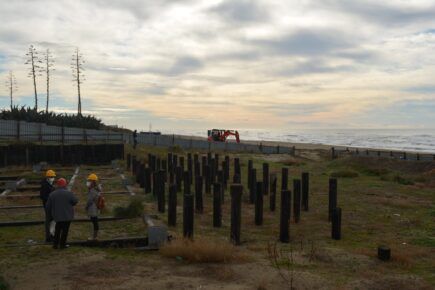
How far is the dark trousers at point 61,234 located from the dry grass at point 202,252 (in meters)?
1.96

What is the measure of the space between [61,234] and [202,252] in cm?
296

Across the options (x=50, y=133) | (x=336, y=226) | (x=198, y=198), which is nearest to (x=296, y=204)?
(x=336, y=226)

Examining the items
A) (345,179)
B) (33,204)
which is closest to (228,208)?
(33,204)

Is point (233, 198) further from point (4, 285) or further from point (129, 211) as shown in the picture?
point (4, 285)

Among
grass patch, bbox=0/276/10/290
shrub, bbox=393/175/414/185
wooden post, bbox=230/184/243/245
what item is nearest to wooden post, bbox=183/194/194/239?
wooden post, bbox=230/184/243/245

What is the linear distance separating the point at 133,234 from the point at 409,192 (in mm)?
14587

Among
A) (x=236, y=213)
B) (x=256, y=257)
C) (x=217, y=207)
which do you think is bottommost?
(x=256, y=257)

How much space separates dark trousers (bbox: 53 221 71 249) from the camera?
9.37m

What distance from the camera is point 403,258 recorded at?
9500 millimetres

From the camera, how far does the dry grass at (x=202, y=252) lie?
8969 millimetres

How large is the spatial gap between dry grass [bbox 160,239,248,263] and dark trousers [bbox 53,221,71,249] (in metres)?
1.96

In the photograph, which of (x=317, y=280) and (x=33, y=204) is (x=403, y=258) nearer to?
(x=317, y=280)

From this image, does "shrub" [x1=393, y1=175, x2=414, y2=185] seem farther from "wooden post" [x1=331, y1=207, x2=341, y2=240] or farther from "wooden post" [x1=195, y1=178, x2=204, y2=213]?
"wooden post" [x1=331, y1=207, x2=341, y2=240]

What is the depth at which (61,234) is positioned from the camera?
9539 mm
